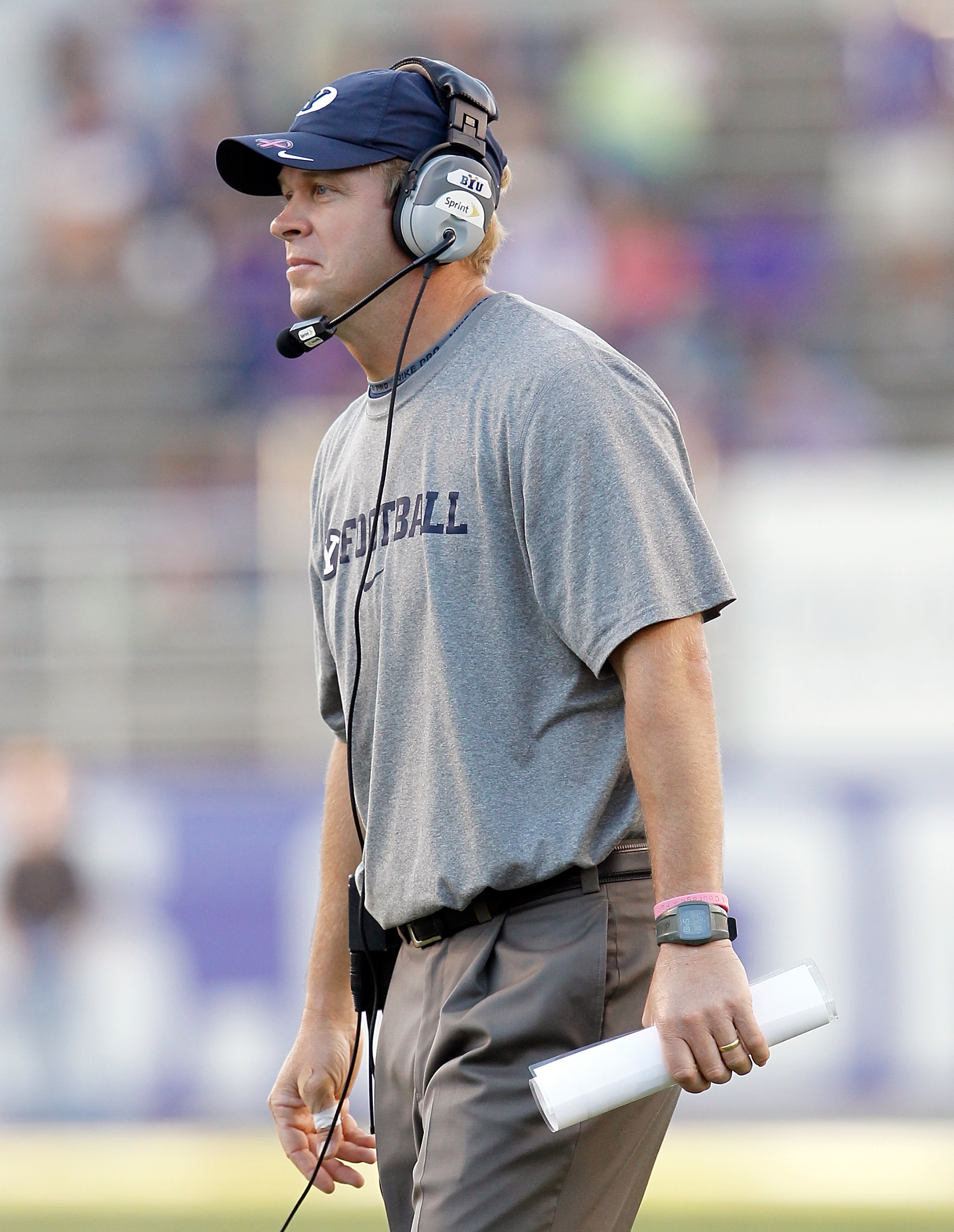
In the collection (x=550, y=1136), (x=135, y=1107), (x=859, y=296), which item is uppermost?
(x=859, y=296)

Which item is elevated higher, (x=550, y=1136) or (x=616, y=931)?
(x=616, y=931)

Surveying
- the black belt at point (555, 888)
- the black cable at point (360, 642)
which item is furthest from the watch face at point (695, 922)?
the black cable at point (360, 642)

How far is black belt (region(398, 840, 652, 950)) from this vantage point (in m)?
2.25

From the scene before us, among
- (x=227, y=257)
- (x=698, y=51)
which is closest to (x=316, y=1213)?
(x=227, y=257)

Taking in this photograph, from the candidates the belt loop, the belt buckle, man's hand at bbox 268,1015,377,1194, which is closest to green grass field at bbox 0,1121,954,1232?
man's hand at bbox 268,1015,377,1194

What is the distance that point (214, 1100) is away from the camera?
7.29 meters

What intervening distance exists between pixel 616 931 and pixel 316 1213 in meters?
4.28

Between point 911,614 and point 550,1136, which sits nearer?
point 550,1136

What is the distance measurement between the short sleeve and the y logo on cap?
20.6 inches

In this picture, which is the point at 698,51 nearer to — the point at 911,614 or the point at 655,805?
the point at 911,614

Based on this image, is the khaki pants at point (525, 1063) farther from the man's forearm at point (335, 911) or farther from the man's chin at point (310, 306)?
the man's chin at point (310, 306)

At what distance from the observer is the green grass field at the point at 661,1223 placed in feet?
18.6

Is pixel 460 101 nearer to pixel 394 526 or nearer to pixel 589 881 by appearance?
pixel 394 526

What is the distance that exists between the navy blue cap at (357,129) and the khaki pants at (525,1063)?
101 cm
